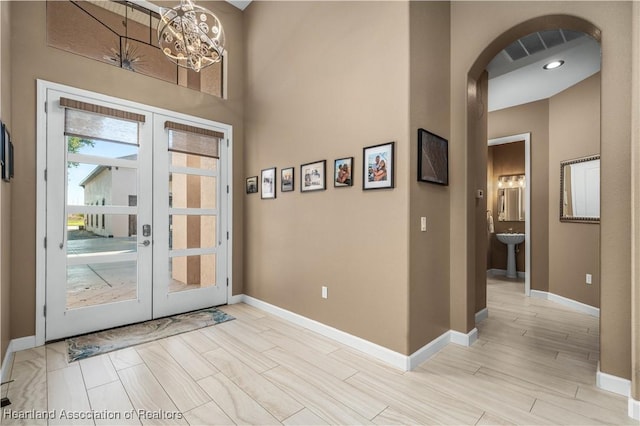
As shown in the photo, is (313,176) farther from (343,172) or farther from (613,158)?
(613,158)

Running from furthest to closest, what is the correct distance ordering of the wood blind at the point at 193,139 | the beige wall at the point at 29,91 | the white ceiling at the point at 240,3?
the white ceiling at the point at 240,3, the wood blind at the point at 193,139, the beige wall at the point at 29,91

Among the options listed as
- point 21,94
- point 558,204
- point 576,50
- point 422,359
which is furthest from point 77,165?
point 558,204

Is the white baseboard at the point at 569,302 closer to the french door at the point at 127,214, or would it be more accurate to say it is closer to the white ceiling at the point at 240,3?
the french door at the point at 127,214

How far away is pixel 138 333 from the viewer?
328 centimetres

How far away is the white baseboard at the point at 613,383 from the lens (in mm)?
2191

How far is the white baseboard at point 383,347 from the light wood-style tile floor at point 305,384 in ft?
0.23

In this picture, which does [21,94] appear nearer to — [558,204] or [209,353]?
[209,353]

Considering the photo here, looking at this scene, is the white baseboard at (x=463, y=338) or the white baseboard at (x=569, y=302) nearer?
the white baseboard at (x=463, y=338)

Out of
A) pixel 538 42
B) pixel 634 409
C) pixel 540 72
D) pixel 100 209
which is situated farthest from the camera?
pixel 540 72

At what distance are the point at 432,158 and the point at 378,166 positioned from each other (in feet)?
1.76

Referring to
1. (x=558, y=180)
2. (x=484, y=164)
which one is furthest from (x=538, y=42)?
(x=558, y=180)

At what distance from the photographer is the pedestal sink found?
6.12 meters

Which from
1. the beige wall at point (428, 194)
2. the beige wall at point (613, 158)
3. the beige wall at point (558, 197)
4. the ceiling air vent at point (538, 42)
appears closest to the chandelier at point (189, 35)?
the beige wall at point (428, 194)

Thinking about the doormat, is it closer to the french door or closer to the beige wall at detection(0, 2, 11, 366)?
the french door
